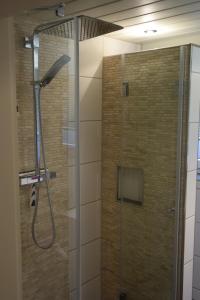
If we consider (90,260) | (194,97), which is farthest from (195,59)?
(90,260)

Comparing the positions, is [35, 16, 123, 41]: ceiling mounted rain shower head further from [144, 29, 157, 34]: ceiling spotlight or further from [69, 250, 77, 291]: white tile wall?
[69, 250, 77, 291]: white tile wall

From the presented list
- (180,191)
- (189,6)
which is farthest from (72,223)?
(189,6)

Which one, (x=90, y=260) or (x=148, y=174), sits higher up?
(x=148, y=174)

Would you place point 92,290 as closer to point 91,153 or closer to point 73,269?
point 73,269

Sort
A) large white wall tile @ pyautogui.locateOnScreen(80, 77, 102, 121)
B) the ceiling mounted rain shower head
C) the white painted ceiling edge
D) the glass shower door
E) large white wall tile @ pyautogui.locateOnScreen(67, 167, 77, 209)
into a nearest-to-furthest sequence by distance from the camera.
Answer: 1. the white painted ceiling edge
2. the ceiling mounted rain shower head
3. large white wall tile @ pyautogui.locateOnScreen(67, 167, 77, 209)
4. the glass shower door
5. large white wall tile @ pyautogui.locateOnScreen(80, 77, 102, 121)

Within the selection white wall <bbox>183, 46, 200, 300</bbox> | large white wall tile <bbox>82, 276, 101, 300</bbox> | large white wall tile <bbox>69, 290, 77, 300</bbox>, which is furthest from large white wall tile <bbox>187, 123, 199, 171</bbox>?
large white wall tile <bbox>82, 276, 101, 300</bbox>

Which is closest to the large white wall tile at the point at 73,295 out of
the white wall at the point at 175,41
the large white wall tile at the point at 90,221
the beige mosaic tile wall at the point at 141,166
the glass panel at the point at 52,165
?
the glass panel at the point at 52,165

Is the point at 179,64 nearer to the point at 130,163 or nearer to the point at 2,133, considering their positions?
the point at 130,163

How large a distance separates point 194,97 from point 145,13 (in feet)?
2.00

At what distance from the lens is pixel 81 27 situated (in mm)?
1767

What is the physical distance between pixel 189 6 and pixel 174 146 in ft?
2.77

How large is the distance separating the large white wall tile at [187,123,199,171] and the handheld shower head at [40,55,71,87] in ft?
2.84

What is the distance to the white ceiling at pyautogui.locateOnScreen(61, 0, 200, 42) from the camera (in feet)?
5.13

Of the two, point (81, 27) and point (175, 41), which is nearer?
point (81, 27)
